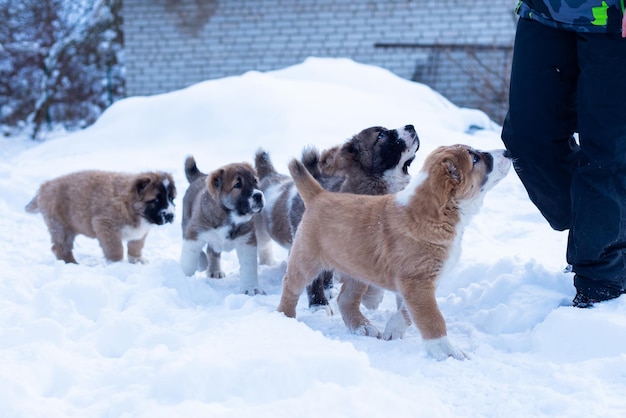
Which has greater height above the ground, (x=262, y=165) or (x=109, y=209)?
(x=262, y=165)

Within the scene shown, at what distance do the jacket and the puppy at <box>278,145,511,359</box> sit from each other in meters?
0.78

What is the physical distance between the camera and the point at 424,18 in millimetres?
17406

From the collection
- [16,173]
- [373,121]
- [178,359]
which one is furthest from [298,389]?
[373,121]

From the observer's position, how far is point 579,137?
3818mm

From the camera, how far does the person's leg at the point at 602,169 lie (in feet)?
12.0

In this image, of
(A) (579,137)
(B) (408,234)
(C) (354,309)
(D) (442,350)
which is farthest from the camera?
(C) (354,309)

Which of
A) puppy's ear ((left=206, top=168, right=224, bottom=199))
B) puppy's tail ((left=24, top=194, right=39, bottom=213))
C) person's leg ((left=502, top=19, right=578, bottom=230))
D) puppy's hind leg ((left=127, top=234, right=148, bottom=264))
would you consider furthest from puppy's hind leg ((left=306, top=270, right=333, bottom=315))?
puppy's tail ((left=24, top=194, right=39, bottom=213))

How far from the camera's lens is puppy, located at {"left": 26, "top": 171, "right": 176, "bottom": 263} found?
6.07 metres

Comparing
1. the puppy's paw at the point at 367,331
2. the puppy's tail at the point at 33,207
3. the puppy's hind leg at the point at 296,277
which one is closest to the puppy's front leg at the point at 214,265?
the puppy's hind leg at the point at 296,277

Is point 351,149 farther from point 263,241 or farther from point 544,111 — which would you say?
point 544,111

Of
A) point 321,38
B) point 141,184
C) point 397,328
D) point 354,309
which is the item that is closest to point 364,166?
point 354,309

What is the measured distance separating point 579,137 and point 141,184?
150 inches

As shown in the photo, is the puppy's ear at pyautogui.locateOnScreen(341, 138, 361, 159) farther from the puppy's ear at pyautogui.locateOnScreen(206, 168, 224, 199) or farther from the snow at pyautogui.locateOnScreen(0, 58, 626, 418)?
the snow at pyautogui.locateOnScreen(0, 58, 626, 418)

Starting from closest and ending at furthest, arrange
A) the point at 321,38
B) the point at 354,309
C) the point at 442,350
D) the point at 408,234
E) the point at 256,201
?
the point at 442,350
the point at 408,234
the point at 354,309
the point at 256,201
the point at 321,38
